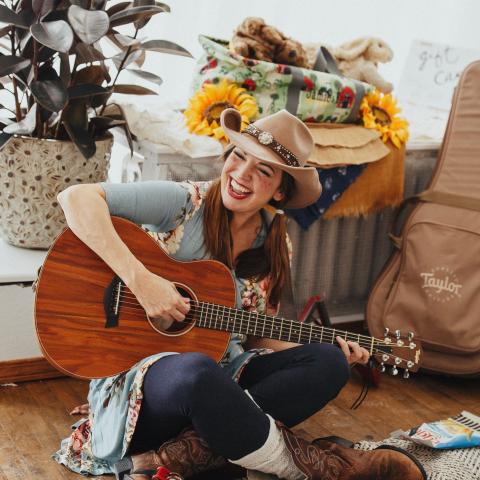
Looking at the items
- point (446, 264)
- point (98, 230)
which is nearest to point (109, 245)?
point (98, 230)

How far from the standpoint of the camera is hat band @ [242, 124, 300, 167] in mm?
1862

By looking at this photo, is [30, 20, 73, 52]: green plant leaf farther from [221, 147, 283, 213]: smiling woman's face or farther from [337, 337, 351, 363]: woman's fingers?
[337, 337, 351, 363]: woman's fingers

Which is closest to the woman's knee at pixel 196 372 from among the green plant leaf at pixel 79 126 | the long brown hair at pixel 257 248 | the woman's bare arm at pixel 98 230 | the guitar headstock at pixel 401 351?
the woman's bare arm at pixel 98 230

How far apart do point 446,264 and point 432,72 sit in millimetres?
970

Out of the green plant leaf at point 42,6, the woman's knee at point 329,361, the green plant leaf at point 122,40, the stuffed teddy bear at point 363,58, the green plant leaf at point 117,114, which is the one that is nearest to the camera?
the woman's knee at point 329,361

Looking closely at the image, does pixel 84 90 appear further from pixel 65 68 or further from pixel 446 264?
pixel 446 264

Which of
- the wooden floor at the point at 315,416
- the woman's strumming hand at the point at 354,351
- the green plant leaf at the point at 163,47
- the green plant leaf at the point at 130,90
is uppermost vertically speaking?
the green plant leaf at the point at 163,47

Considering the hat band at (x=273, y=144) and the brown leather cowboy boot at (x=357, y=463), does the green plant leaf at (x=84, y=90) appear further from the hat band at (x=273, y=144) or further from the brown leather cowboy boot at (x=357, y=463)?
the brown leather cowboy boot at (x=357, y=463)

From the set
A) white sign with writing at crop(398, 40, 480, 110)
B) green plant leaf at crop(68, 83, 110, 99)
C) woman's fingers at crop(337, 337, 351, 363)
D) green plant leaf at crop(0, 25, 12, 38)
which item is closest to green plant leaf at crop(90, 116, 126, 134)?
green plant leaf at crop(68, 83, 110, 99)

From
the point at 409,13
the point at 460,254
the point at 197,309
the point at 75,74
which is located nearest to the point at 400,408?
the point at 460,254

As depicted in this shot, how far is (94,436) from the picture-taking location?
1868 mm

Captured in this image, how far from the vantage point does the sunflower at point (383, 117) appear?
8.49 ft

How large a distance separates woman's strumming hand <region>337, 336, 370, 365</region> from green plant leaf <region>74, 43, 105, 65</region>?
95 cm

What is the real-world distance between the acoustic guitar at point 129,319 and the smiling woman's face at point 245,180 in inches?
6.0
